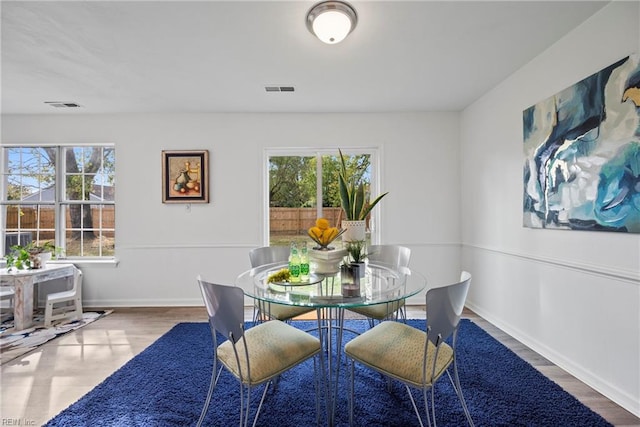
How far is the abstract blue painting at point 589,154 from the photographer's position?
1643 millimetres

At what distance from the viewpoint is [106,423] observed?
164 centimetres

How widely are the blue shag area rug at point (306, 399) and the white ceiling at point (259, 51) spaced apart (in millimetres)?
2421

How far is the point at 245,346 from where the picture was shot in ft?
4.21

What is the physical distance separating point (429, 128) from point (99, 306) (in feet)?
15.5

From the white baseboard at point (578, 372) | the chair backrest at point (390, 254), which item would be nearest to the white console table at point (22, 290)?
the chair backrest at point (390, 254)

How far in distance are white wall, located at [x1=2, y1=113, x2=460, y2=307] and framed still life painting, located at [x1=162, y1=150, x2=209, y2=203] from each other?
0.10 meters

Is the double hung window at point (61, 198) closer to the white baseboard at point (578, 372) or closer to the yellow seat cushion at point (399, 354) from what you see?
the yellow seat cushion at point (399, 354)

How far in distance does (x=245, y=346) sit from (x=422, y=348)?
2.98 feet

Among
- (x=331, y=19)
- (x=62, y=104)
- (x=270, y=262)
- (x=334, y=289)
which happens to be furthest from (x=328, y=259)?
(x=62, y=104)

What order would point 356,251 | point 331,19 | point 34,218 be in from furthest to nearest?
point 34,218, point 356,251, point 331,19

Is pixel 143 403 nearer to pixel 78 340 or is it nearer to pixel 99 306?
pixel 78 340

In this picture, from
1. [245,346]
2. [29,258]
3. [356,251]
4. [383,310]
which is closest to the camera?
[245,346]

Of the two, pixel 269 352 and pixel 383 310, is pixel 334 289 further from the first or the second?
pixel 383 310

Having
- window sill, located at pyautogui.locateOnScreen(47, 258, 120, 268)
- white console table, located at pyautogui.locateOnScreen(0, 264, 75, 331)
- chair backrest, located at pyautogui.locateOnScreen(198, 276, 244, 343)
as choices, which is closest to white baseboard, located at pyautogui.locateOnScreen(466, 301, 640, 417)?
chair backrest, located at pyautogui.locateOnScreen(198, 276, 244, 343)
